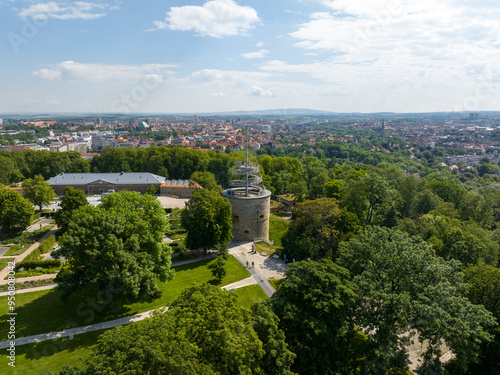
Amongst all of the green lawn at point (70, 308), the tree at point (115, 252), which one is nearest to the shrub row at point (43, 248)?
the green lawn at point (70, 308)

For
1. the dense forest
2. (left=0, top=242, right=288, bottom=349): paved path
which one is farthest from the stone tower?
the dense forest

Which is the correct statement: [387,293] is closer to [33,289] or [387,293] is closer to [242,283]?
[242,283]

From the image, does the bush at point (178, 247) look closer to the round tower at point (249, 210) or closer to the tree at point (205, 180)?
the round tower at point (249, 210)

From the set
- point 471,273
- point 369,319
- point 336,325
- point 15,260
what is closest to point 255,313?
point 336,325

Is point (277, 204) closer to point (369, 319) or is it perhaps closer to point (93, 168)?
point (369, 319)

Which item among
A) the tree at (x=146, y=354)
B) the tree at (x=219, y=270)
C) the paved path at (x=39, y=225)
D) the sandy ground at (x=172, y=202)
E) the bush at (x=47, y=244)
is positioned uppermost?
the tree at (x=146, y=354)

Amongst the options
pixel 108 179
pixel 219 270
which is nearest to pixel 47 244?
pixel 219 270

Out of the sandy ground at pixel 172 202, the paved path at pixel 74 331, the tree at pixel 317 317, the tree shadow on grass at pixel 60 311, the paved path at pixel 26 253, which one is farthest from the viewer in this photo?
the sandy ground at pixel 172 202
